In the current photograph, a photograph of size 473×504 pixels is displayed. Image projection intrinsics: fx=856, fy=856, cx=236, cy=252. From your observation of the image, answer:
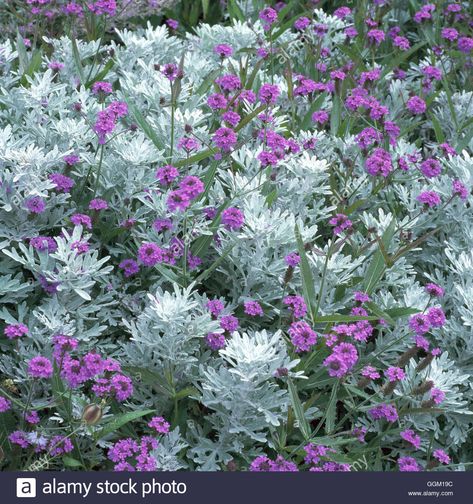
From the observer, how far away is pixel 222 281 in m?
3.34

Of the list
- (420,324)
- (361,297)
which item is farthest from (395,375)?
(361,297)

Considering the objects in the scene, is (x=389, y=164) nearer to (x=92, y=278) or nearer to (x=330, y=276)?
(x=330, y=276)

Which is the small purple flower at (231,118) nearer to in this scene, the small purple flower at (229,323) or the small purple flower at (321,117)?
the small purple flower at (321,117)

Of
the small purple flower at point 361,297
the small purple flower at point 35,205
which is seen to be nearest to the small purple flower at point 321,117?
the small purple flower at point 361,297

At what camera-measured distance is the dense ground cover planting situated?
278cm

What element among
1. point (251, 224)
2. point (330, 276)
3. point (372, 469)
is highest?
point (251, 224)

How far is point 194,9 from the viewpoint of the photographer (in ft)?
18.4

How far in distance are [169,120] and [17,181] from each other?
2.72ft

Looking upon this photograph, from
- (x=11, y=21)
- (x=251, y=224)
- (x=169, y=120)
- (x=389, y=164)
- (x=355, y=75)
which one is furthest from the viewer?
(x=11, y=21)

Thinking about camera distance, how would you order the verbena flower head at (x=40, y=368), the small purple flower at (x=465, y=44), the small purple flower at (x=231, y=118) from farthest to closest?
1. the small purple flower at (x=465, y=44)
2. the small purple flower at (x=231, y=118)
3. the verbena flower head at (x=40, y=368)

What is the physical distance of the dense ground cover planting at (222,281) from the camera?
2.78m

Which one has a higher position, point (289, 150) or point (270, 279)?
point (289, 150)

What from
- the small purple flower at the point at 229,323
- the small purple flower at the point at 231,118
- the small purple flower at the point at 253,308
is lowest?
the small purple flower at the point at 229,323

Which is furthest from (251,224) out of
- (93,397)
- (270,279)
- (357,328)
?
(93,397)
